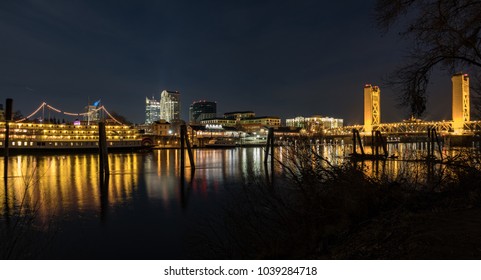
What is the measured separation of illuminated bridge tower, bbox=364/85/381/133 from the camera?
132413 mm

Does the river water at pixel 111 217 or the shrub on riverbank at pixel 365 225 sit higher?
the shrub on riverbank at pixel 365 225

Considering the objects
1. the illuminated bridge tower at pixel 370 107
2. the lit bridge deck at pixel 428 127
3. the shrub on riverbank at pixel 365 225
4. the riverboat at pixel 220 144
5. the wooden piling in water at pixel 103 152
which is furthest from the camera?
the illuminated bridge tower at pixel 370 107

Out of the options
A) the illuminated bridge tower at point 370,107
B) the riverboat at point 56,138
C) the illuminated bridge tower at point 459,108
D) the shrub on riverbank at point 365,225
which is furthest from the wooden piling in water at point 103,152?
the illuminated bridge tower at point 370,107

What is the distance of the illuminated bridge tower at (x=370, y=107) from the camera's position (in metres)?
132

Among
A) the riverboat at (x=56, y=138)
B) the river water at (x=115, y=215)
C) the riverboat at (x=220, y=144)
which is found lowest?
the river water at (x=115, y=215)

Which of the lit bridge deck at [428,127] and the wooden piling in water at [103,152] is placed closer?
the wooden piling in water at [103,152]

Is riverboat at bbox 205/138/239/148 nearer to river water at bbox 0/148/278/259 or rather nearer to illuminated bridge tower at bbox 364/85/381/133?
illuminated bridge tower at bbox 364/85/381/133

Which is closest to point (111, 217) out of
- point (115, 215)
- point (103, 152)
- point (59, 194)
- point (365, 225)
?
point (115, 215)

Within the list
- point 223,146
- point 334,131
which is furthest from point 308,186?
point 334,131

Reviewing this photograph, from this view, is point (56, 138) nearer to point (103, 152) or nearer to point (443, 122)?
point (103, 152)

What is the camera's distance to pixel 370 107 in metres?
138

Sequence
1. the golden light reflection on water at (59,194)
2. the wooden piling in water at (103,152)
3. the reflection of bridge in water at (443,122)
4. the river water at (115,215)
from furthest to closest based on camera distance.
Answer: the reflection of bridge in water at (443,122) → the wooden piling in water at (103,152) → the golden light reflection on water at (59,194) → the river water at (115,215)

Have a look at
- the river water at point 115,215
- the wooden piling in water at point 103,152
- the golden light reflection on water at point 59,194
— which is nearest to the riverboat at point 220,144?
the wooden piling in water at point 103,152

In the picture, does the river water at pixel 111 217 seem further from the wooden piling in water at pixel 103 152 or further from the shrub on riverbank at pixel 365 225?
the wooden piling in water at pixel 103 152
